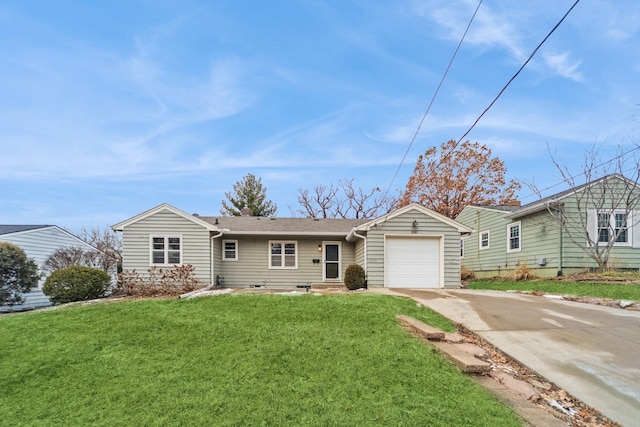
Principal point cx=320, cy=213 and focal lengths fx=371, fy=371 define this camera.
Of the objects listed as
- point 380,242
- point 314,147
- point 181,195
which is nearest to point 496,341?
point 380,242

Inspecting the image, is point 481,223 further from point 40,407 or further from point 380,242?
point 40,407

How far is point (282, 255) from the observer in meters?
17.3

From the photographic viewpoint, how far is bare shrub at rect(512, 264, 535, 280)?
1619 cm

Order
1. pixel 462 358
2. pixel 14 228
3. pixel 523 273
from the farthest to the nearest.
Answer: pixel 523 273
pixel 14 228
pixel 462 358

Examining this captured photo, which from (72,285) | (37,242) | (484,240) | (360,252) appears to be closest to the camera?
(72,285)

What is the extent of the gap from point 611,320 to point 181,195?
73.8 feet

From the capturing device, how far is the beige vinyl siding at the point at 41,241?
14963 millimetres

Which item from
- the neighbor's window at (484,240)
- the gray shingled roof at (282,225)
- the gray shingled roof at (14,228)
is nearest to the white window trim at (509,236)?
the neighbor's window at (484,240)

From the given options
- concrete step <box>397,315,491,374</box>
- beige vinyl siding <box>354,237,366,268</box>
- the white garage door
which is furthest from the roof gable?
concrete step <box>397,315,491,374</box>

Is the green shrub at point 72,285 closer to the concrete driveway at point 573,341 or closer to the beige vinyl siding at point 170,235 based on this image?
the beige vinyl siding at point 170,235

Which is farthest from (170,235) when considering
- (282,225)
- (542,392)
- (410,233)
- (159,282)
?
(542,392)

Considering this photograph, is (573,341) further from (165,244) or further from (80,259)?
(80,259)

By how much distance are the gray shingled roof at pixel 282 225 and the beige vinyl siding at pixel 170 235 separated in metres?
1.35

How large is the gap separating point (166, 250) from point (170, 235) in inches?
24.8
